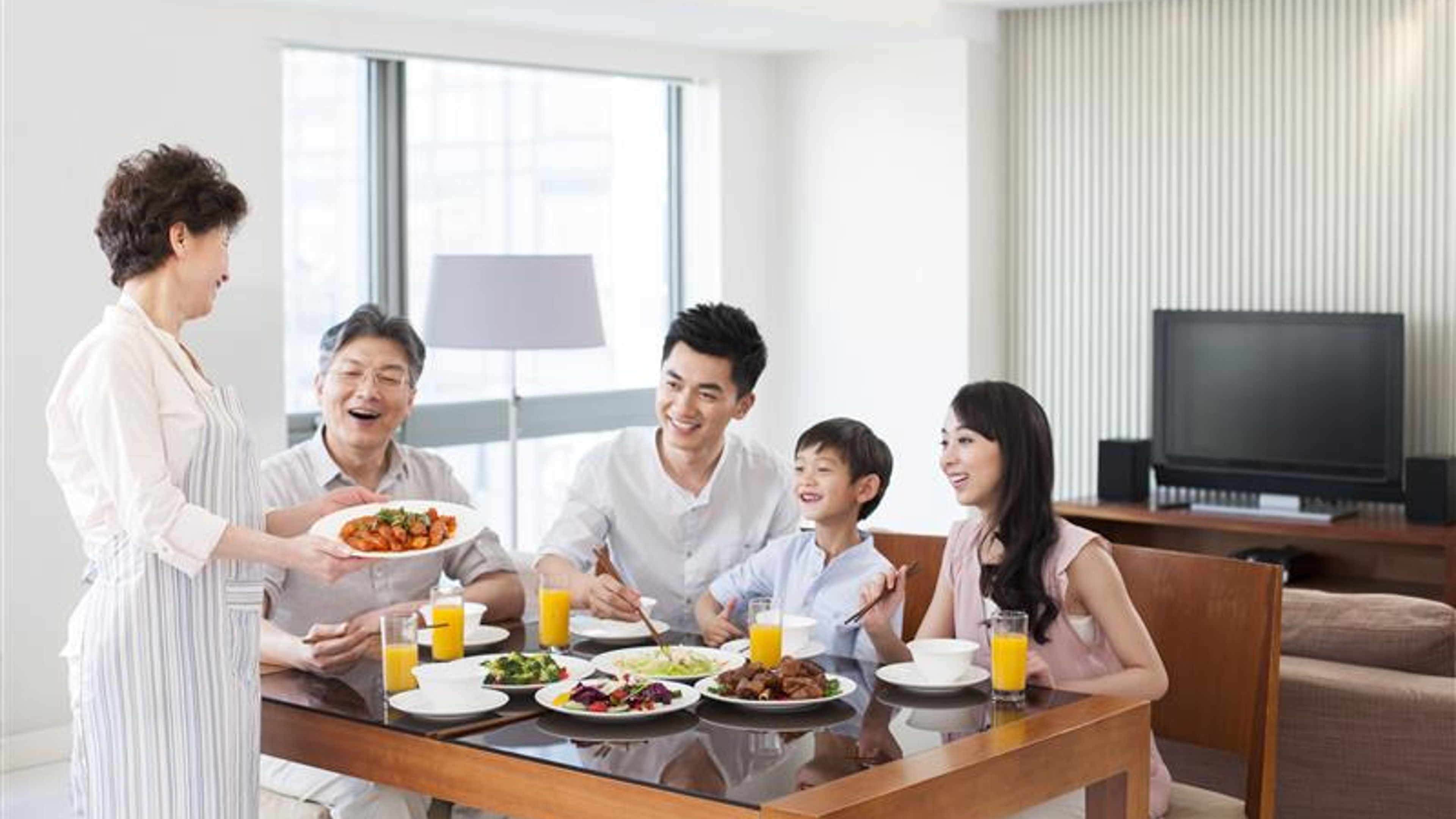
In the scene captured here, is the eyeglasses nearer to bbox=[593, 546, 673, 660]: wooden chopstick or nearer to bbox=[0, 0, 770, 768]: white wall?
bbox=[593, 546, 673, 660]: wooden chopstick

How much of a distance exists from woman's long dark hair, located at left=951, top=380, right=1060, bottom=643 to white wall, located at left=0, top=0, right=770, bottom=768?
312 cm

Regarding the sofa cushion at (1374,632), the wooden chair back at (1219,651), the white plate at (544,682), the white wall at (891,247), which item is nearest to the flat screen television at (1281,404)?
the white wall at (891,247)

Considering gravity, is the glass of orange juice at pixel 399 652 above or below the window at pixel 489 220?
below

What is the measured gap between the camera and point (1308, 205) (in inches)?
267

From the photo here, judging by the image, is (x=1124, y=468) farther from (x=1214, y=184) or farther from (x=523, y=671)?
(x=523, y=671)

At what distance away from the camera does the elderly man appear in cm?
342

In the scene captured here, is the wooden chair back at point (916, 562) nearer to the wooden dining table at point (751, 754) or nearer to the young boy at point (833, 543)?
the young boy at point (833, 543)

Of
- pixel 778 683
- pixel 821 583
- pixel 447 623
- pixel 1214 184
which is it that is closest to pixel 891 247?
pixel 1214 184

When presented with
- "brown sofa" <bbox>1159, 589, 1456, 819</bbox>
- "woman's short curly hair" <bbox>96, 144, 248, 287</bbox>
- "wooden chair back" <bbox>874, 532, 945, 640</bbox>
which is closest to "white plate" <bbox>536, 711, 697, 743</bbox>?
"woman's short curly hair" <bbox>96, 144, 248, 287</bbox>

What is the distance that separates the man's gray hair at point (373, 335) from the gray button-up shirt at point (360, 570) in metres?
0.16

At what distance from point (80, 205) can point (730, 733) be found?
3.48 m

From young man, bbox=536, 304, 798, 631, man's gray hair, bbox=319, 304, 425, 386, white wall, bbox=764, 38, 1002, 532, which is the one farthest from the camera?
white wall, bbox=764, 38, 1002, 532

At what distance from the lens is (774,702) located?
2.73 m

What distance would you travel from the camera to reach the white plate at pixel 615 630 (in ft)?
10.9
